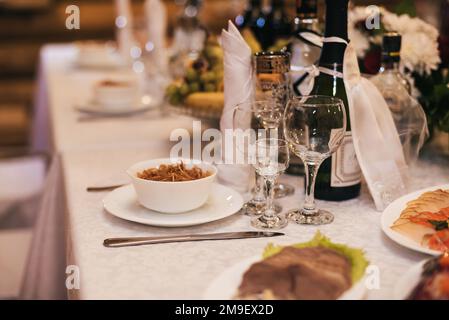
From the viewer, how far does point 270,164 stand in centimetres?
96

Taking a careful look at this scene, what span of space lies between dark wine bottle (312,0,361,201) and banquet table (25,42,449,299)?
0.09ft

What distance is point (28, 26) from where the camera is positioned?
4.93 metres

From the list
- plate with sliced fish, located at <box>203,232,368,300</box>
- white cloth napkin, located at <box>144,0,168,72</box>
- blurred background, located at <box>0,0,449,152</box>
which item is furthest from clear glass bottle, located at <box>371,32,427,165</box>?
blurred background, located at <box>0,0,449,152</box>

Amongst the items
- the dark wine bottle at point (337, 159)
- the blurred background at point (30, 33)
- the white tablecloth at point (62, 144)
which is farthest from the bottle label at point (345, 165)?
the blurred background at point (30, 33)

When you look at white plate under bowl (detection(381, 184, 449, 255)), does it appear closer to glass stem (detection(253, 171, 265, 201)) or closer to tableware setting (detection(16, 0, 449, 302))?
tableware setting (detection(16, 0, 449, 302))

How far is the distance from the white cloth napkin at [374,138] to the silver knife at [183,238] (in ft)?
0.78

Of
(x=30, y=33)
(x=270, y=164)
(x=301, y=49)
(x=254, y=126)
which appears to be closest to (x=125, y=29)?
(x=301, y=49)

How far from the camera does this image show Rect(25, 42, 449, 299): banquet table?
813 mm

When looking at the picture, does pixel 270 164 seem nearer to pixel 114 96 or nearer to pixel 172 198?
pixel 172 198

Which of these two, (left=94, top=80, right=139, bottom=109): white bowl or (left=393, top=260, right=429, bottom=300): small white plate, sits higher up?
(left=94, top=80, right=139, bottom=109): white bowl

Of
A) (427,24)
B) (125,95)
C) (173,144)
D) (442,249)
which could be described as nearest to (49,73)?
(125,95)

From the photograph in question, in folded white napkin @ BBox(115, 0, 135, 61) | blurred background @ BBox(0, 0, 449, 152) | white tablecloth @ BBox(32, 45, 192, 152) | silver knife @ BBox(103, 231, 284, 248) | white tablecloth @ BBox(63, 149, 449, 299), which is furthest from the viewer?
blurred background @ BBox(0, 0, 449, 152)

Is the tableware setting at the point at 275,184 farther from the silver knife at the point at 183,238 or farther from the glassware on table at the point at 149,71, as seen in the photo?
the glassware on table at the point at 149,71

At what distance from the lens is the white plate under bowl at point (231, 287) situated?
0.71 metres
